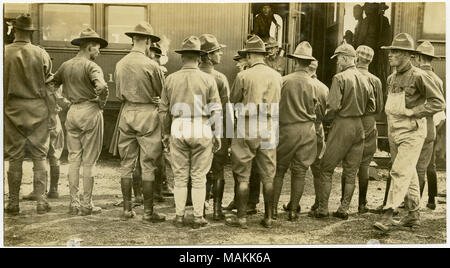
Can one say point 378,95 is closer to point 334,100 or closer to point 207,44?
point 334,100

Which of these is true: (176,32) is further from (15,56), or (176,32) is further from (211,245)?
(211,245)

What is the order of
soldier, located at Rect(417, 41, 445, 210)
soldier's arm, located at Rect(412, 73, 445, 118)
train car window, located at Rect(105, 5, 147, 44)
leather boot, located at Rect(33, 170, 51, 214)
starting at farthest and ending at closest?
1. train car window, located at Rect(105, 5, 147, 44)
2. soldier, located at Rect(417, 41, 445, 210)
3. leather boot, located at Rect(33, 170, 51, 214)
4. soldier's arm, located at Rect(412, 73, 445, 118)

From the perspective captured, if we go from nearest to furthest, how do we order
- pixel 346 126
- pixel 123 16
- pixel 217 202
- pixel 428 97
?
1. pixel 428 97
2. pixel 217 202
3. pixel 346 126
4. pixel 123 16

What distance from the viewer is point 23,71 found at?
5.01 metres

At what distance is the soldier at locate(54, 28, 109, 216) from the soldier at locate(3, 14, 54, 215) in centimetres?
24

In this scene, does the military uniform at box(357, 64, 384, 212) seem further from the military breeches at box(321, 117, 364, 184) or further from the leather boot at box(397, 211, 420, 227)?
the leather boot at box(397, 211, 420, 227)

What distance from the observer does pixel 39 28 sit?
5.90 meters

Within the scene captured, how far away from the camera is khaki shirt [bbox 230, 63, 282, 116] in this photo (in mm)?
4809

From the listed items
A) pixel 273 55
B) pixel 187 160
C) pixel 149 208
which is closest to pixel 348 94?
pixel 273 55

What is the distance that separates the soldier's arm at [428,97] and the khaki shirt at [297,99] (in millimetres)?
1008

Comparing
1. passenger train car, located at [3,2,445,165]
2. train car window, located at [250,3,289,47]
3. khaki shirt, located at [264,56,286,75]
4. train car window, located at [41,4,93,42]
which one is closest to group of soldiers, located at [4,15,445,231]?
passenger train car, located at [3,2,445,165]

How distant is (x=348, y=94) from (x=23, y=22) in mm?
3394

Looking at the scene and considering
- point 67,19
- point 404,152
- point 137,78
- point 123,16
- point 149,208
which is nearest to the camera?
point 404,152
